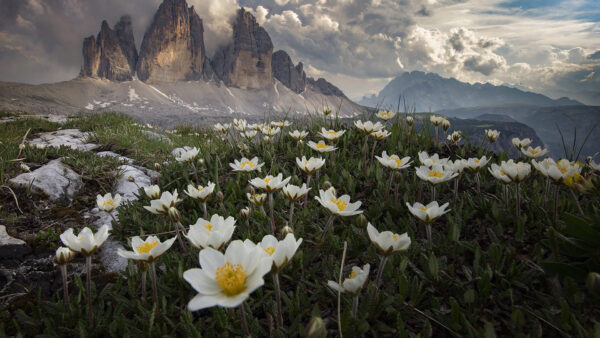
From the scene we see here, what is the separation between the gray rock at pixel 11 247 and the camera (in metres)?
2.20

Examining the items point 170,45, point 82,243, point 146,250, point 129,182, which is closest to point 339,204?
point 146,250

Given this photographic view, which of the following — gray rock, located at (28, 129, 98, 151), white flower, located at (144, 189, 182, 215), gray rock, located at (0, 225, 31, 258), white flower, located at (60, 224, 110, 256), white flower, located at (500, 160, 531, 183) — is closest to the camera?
white flower, located at (60, 224, 110, 256)

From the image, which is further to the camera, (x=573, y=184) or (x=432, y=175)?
(x=432, y=175)

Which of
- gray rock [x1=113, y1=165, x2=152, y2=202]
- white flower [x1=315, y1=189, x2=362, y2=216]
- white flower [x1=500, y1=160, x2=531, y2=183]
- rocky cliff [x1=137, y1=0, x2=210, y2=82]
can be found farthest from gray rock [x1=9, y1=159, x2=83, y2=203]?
rocky cliff [x1=137, y1=0, x2=210, y2=82]

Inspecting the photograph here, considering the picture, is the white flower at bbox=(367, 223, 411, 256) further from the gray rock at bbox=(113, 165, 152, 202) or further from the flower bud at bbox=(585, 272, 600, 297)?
the gray rock at bbox=(113, 165, 152, 202)

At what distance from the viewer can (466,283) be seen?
158 centimetres

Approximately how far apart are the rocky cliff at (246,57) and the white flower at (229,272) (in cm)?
17119

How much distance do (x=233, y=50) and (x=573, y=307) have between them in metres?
179

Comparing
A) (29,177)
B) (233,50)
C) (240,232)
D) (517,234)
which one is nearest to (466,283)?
(517,234)

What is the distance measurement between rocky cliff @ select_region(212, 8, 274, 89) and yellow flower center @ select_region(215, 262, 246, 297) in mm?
171244

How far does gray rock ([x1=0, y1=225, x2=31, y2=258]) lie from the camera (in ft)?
7.21

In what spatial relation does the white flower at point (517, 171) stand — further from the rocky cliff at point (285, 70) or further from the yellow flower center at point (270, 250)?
the rocky cliff at point (285, 70)

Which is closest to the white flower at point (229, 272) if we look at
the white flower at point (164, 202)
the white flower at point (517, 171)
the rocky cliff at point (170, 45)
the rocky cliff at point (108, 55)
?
the white flower at point (164, 202)

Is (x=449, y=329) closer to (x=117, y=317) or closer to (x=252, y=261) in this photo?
(x=252, y=261)
